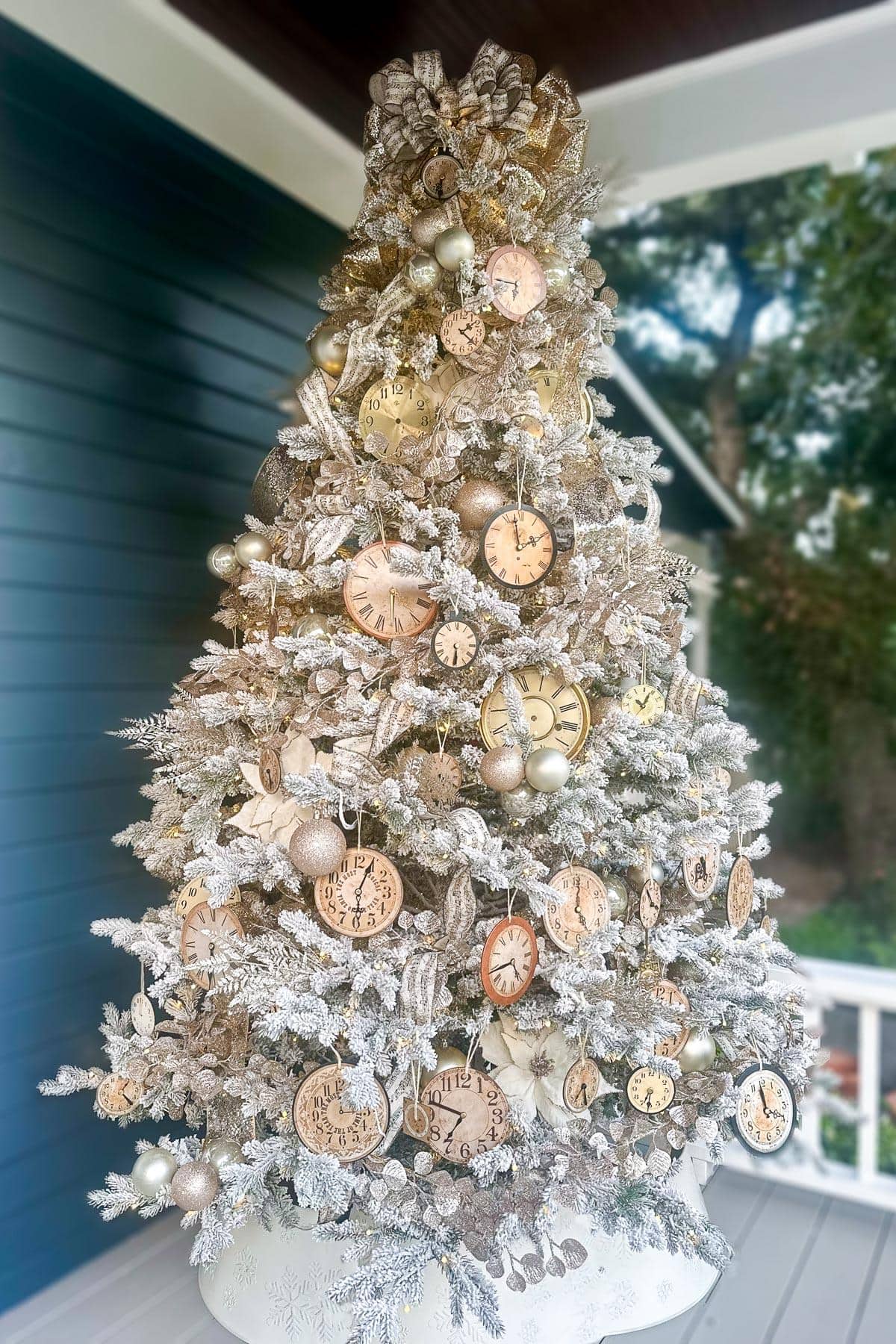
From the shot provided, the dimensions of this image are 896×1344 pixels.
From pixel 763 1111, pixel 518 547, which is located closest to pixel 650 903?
pixel 763 1111

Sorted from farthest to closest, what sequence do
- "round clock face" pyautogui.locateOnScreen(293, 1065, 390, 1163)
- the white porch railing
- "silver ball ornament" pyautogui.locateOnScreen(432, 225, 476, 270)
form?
the white porch railing < "silver ball ornament" pyautogui.locateOnScreen(432, 225, 476, 270) < "round clock face" pyautogui.locateOnScreen(293, 1065, 390, 1163)

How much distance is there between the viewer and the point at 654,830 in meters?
1.39

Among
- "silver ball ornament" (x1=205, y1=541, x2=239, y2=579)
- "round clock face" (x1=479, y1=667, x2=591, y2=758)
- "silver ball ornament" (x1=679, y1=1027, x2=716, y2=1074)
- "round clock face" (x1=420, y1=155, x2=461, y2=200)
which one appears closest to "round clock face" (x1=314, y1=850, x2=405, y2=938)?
"round clock face" (x1=479, y1=667, x2=591, y2=758)

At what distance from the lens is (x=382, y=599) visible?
1405 mm

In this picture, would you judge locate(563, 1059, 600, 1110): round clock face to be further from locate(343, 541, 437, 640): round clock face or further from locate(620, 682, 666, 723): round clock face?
locate(343, 541, 437, 640): round clock face

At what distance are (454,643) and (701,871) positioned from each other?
0.54 m

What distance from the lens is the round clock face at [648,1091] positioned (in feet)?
4.35

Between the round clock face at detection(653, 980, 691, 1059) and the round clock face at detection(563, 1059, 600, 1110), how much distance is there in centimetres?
12

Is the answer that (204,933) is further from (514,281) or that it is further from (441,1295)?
→ (514,281)

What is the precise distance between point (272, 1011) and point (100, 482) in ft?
4.40

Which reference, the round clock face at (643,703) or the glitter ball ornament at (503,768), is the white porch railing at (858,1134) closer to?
the round clock face at (643,703)

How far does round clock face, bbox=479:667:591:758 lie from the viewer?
4.53 feet

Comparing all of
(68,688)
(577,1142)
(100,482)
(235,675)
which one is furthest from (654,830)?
(100,482)

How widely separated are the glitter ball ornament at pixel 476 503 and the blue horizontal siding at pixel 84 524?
102cm
